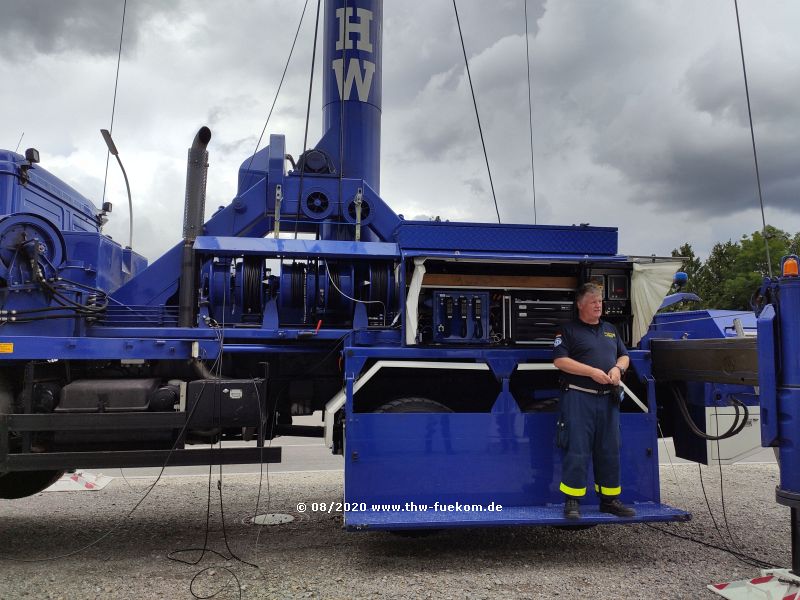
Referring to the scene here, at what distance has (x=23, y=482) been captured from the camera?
224 inches

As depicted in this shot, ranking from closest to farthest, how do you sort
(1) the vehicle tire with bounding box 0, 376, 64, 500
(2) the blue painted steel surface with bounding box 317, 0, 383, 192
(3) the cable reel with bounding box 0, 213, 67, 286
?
(3) the cable reel with bounding box 0, 213, 67, 286, (1) the vehicle tire with bounding box 0, 376, 64, 500, (2) the blue painted steel surface with bounding box 317, 0, 383, 192

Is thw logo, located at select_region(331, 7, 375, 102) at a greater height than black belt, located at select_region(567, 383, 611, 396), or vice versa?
thw logo, located at select_region(331, 7, 375, 102)

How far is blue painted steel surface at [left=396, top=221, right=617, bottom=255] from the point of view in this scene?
5.01 metres

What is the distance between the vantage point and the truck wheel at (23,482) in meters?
5.64

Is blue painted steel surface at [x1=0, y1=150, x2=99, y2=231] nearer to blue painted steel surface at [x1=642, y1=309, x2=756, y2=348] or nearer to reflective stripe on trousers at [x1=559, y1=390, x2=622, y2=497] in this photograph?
reflective stripe on trousers at [x1=559, y1=390, x2=622, y2=497]

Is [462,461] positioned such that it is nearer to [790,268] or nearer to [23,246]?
[790,268]

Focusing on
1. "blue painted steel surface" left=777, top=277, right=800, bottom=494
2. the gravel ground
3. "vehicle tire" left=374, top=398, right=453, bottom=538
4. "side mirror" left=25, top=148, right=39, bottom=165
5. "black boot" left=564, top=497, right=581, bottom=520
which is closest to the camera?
"blue painted steel surface" left=777, top=277, right=800, bottom=494

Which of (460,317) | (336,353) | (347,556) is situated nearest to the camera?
(347,556)

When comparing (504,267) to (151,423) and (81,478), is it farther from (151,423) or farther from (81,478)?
(81,478)

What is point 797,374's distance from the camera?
3.67m

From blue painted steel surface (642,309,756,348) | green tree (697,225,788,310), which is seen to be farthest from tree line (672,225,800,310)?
blue painted steel surface (642,309,756,348)

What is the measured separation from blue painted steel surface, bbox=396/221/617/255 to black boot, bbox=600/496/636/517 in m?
1.98

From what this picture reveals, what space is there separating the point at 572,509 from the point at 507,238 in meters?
2.17

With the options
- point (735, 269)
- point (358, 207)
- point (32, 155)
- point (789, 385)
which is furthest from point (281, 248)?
point (735, 269)
